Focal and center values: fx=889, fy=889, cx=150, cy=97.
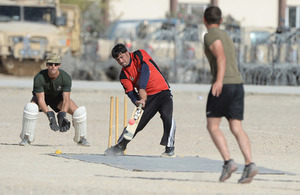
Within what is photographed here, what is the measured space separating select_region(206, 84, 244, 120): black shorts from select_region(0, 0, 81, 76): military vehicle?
62.1 ft

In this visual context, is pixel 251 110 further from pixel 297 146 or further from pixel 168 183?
pixel 168 183

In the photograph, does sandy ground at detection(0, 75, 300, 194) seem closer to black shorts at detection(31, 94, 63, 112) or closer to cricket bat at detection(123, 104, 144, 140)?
black shorts at detection(31, 94, 63, 112)

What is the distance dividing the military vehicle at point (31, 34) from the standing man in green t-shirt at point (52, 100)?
14861 mm

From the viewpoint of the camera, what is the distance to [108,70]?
2662cm

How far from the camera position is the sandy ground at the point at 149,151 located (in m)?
8.02

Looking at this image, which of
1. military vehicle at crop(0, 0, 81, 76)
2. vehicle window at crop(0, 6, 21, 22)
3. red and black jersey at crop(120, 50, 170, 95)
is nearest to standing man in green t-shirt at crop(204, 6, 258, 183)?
red and black jersey at crop(120, 50, 170, 95)

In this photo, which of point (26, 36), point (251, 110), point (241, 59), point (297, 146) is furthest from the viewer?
point (26, 36)

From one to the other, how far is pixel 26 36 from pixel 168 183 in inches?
757

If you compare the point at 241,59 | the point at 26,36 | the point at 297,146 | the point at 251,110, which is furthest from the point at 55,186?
the point at 26,36

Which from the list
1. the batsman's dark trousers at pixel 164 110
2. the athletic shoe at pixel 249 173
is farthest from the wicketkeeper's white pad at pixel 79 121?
the athletic shoe at pixel 249 173

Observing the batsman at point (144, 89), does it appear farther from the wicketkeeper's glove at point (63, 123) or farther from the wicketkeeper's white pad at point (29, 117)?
the wicketkeeper's white pad at point (29, 117)

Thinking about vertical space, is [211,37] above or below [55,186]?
above

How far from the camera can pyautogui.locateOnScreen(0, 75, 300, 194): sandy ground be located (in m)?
8.02

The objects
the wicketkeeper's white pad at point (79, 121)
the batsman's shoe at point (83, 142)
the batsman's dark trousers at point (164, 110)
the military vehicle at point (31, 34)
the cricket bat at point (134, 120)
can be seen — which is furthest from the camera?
the military vehicle at point (31, 34)
